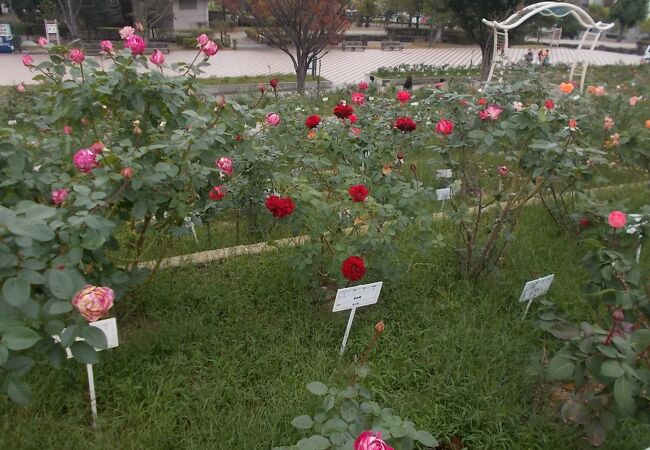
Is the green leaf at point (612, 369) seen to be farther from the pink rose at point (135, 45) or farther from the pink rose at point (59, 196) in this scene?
the pink rose at point (135, 45)

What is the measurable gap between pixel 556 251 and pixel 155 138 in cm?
233

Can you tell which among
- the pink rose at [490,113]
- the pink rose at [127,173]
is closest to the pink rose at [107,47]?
the pink rose at [127,173]

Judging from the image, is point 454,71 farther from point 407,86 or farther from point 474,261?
point 474,261

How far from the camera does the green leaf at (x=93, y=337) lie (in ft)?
3.48

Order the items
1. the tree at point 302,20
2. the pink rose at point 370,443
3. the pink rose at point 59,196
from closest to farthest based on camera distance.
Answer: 1. the pink rose at point 370,443
2. the pink rose at point 59,196
3. the tree at point 302,20

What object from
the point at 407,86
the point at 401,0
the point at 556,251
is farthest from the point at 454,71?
the point at 556,251

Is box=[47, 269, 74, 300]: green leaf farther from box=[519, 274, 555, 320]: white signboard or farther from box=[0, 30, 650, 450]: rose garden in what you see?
box=[519, 274, 555, 320]: white signboard

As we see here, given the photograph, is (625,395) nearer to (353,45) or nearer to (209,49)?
(209,49)

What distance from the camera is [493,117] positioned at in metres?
2.12

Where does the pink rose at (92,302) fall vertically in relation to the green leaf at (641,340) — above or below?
above

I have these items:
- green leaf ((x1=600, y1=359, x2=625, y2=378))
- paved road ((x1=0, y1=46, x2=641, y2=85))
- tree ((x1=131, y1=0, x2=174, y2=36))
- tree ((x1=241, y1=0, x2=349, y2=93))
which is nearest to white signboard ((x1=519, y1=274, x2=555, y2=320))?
green leaf ((x1=600, y1=359, x2=625, y2=378))

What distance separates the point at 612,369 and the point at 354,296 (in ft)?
2.78

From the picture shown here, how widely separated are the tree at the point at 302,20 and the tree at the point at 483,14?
4106 mm

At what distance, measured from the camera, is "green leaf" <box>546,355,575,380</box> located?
1.37 meters
